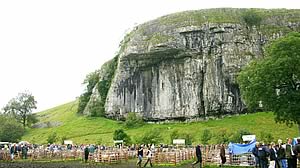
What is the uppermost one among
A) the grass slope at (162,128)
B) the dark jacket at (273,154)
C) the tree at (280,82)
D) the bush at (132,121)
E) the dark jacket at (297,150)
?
the tree at (280,82)

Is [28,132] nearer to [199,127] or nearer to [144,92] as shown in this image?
[144,92]

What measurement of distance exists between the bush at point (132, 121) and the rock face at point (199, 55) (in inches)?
172

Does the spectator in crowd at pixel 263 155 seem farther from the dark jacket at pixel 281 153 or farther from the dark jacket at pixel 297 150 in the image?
the dark jacket at pixel 297 150

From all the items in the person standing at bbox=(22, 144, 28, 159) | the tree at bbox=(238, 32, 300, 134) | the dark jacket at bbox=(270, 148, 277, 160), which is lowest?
the person standing at bbox=(22, 144, 28, 159)

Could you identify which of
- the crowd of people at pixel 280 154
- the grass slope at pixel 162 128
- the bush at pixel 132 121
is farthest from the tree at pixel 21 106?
the crowd of people at pixel 280 154

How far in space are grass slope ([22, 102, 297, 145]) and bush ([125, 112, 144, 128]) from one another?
1.89 meters

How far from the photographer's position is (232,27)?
321 ft

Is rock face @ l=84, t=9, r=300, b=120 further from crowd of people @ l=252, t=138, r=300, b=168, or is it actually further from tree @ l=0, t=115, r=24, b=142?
crowd of people @ l=252, t=138, r=300, b=168

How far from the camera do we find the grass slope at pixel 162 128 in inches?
3156

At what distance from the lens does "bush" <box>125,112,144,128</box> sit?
99875 mm

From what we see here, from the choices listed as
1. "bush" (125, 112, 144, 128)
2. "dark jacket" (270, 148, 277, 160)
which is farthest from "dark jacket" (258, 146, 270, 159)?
"bush" (125, 112, 144, 128)

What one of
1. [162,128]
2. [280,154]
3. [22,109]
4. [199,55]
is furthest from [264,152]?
[22,109]

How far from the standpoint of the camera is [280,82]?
5906 centimetres

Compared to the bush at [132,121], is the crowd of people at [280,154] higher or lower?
lower
